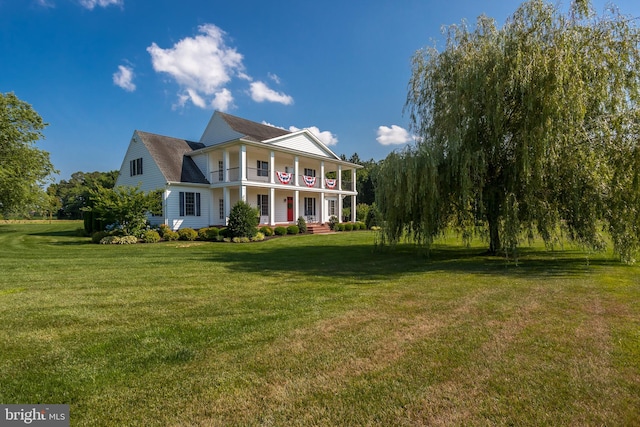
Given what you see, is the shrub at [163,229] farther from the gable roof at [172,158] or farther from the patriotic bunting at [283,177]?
the patriotic bunting at [283,177]

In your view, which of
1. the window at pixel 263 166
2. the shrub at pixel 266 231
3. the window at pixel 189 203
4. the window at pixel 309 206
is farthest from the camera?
the window at pixel 309 206

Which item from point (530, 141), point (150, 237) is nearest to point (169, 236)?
point (150, 237)

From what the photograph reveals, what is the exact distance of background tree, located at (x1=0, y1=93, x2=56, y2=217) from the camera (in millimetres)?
20797

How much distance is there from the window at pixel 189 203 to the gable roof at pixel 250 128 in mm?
5084

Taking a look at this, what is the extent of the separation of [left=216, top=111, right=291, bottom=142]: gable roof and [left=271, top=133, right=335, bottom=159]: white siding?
1233 mm

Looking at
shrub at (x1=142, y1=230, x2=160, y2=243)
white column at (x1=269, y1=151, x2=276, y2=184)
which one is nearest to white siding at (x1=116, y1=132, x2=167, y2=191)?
shrub at (x1=142, y1=230, x2=160, y2=243)

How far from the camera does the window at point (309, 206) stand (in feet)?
82.9

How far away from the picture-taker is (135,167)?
20703 mm

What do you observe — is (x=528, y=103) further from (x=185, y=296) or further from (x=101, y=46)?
(x=101, y=46)

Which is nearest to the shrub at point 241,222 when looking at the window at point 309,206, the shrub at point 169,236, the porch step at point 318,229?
the shrub at point 169,236

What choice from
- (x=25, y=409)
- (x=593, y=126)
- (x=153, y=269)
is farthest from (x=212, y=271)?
(x=593, y=126)

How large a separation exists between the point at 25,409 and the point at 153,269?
237 inches

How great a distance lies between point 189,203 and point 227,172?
117 inches

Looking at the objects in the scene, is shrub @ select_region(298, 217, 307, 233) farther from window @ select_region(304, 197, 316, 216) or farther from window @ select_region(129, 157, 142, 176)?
window @ select_region(129, 157, 142, 176)
